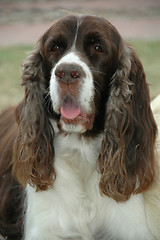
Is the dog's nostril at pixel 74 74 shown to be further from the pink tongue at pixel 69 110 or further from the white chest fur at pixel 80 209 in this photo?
the white chest fur at pixel 80 209

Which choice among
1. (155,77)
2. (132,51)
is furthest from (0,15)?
(132,51)

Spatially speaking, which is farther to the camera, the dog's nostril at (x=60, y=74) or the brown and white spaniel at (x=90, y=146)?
the brown and white spaniel at (x=90, y=146)

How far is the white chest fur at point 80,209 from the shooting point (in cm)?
354

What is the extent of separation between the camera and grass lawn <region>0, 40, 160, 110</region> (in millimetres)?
7656

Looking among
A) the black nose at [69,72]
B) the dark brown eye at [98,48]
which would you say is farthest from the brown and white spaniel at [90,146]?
the black nose at [69,72]

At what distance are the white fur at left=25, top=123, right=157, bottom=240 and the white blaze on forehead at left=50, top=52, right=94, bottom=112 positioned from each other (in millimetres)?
408

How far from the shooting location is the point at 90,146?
138 inches

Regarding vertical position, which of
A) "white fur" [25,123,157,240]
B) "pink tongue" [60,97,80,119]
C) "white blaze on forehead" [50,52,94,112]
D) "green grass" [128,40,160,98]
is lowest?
"green grass" [128,40,160,98]

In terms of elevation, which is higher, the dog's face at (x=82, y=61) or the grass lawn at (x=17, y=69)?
the dog's face at (x=82, y=61)

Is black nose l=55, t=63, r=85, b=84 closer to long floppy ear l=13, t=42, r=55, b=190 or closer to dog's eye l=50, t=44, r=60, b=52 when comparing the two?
dog's eye l=50, t=44, r=60, b=52

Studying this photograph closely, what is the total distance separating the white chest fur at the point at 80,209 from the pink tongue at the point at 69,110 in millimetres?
363

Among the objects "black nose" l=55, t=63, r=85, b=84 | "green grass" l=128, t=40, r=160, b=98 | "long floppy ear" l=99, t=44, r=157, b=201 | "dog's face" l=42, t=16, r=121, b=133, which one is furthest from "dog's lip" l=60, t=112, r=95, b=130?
"green grass" l=128, t=40, r=160, b=98

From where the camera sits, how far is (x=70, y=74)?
301cm

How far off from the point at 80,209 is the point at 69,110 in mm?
812
